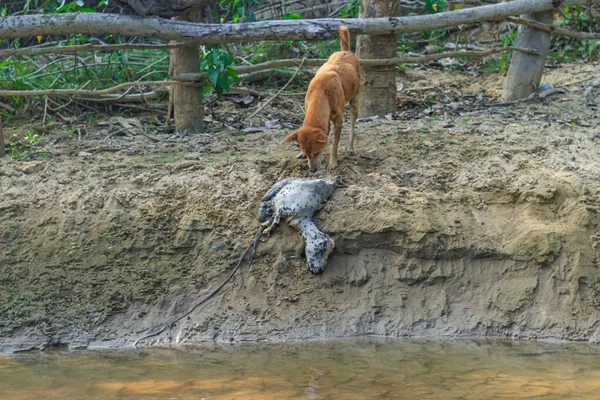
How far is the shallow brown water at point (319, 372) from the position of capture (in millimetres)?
5184

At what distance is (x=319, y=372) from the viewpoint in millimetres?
5555

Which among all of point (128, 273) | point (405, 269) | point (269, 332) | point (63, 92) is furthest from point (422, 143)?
point (63, 92)

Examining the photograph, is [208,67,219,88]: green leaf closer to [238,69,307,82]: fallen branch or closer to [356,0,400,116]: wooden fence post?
[356,0,400,116]: wooden fence post

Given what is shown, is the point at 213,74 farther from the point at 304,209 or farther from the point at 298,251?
the point at 298,251

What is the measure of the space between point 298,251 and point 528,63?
13.9 ft

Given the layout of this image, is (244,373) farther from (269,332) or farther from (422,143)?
(422,143)

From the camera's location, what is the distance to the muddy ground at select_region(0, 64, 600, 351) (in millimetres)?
6379

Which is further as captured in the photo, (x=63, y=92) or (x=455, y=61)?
(x=455, y=61)

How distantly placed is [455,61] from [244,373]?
694cm

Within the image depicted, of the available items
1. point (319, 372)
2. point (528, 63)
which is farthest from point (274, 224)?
point (528, 63)

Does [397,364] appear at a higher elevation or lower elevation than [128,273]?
lower

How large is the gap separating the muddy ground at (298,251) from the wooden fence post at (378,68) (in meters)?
1.61

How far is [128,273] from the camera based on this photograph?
6629 mm

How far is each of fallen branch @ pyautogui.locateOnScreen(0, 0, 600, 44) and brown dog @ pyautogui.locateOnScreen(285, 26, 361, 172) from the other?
14.2 inches
